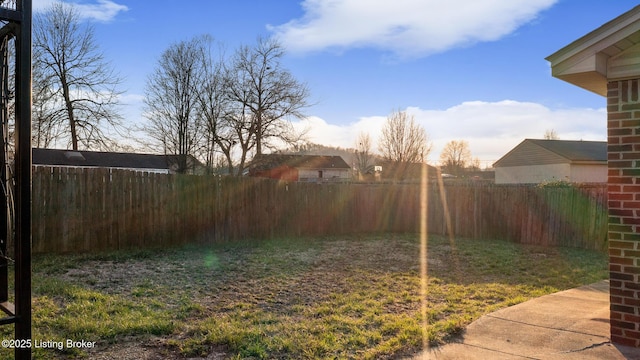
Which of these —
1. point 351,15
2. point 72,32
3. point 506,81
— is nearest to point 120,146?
point 72,32

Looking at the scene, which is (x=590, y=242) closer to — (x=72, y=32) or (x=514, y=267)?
(x=514, y=267)

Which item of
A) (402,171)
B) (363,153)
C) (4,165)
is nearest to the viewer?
(4,165)

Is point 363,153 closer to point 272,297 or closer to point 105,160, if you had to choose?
point 105,160

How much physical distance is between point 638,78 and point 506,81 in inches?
386

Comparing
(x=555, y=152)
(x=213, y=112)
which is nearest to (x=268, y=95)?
(x=213, y=112)

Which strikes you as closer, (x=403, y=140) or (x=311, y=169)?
(x=403, y=140)

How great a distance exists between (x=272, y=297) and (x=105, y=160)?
2272 cm

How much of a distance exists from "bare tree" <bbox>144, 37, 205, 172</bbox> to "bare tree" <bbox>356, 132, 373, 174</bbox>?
19358mm

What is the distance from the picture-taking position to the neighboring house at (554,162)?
24938 mm

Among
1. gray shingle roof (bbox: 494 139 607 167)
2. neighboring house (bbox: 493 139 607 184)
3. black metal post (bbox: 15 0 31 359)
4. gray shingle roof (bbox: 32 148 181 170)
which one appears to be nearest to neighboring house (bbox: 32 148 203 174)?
gray shingle roof (bbox: 32 148 181 170)

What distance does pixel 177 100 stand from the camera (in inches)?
820

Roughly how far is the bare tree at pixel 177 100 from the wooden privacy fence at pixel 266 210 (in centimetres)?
1087

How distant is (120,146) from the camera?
66.5 feet

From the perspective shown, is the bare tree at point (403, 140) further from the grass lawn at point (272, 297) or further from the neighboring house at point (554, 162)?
the grass lawn at point (272, 297)
